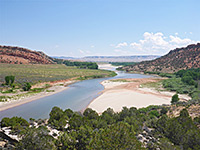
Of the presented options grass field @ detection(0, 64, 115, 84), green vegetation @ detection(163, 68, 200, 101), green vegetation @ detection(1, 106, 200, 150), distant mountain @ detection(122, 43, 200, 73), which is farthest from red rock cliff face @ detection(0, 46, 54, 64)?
green vegetation @ detection(1, 106, 200, 150)

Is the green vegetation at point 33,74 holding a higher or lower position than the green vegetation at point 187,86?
higher

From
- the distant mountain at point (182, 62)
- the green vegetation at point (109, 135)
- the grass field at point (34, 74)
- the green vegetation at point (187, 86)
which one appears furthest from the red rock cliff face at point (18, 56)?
the green vegetation at point (109, 135)

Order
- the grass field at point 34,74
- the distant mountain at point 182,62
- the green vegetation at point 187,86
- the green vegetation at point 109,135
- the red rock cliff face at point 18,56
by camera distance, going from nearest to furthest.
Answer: the green vegetation at point 109,135
the green vegetation at point 187,86
the grass field at point 34,74
the distant mountain at point 182,62
the red rock cliff face at point 18,56

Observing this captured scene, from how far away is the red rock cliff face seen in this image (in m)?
102

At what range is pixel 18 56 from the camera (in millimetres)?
110688

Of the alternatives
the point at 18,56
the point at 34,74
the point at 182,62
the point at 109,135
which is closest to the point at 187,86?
the point at 109,135

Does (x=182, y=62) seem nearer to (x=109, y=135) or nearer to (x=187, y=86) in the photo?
(x=187, y=86)

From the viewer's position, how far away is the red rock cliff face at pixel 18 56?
336 feet

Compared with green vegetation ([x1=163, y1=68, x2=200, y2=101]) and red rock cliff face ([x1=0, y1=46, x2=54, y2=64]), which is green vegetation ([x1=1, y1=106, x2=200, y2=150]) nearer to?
green vegetation ([x1=163, y1=68, x2=200, y2=101])

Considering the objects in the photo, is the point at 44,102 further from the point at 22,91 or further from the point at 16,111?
the point at 22,91

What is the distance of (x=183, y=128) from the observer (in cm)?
1430

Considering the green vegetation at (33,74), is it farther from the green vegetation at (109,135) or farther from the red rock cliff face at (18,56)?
the green vegetation at (109,135)

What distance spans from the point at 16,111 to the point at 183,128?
26.4 meters

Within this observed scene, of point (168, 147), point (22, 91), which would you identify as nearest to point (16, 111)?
point (22, 91)
